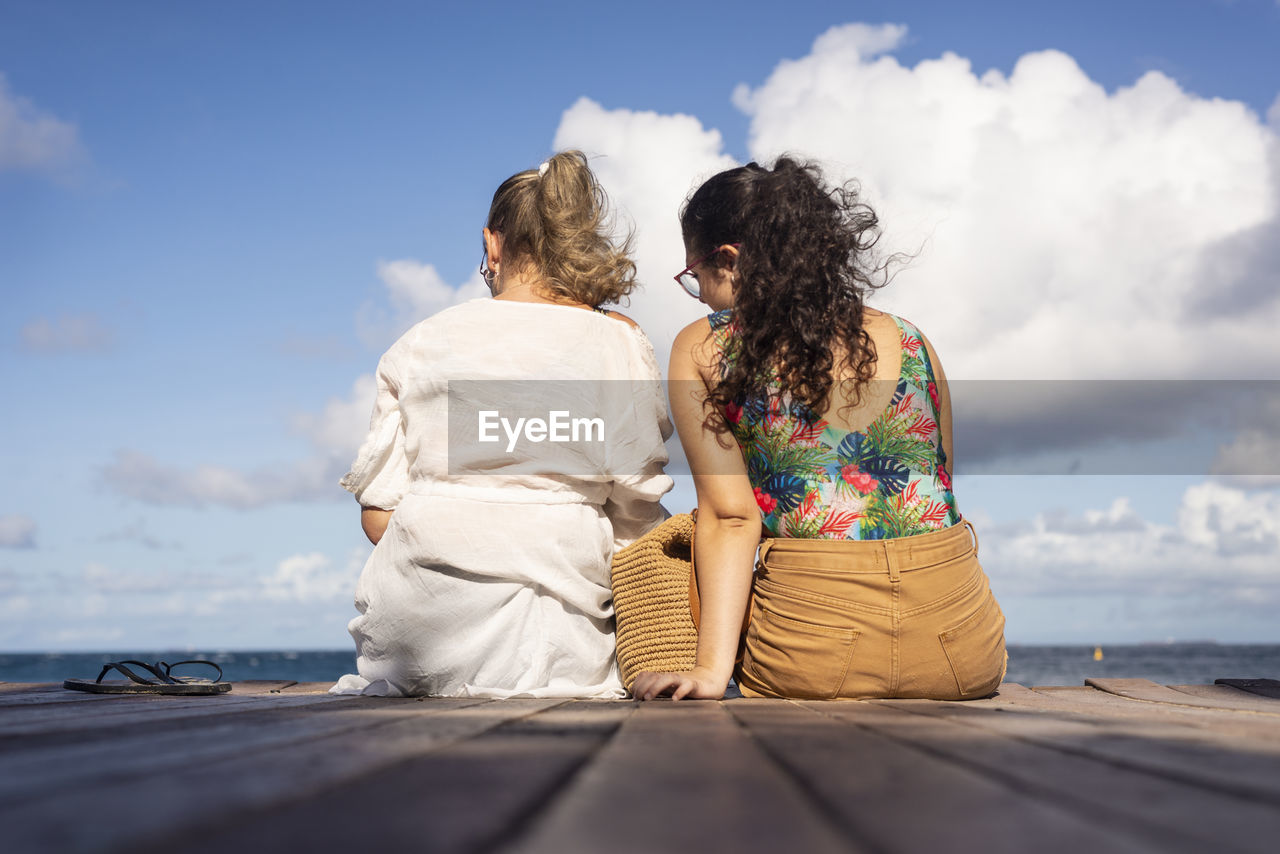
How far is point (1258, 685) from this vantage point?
12.2 ft

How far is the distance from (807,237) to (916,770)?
6.20 ft

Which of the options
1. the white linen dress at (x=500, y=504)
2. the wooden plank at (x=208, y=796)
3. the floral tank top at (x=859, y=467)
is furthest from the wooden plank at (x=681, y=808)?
the white linen dress at (x=500, y=504)

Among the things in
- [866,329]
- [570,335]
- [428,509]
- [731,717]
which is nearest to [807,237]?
[866,329]

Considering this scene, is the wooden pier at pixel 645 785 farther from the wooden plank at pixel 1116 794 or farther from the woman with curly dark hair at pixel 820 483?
the woman with curly dark hair at pixel 820 483

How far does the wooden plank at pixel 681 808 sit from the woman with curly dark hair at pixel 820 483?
1267 millimetres

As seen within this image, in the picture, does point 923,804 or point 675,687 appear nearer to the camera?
point 923,804

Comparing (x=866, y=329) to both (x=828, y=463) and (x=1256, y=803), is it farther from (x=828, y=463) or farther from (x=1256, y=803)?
(x=1256, y=803)

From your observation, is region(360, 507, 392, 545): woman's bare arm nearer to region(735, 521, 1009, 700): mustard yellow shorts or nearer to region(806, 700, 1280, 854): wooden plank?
region(735, 521, 1009, 700): mustard yellow shorts

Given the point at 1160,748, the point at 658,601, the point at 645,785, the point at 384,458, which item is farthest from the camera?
the point at 384,458

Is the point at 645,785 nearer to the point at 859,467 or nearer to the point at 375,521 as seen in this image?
the point at 859,467

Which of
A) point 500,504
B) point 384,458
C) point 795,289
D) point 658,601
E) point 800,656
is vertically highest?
point 795,289

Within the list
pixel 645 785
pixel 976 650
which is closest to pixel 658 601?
pixel 976 650

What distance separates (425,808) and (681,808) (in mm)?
207

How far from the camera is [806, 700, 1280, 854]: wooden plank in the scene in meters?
0.73
